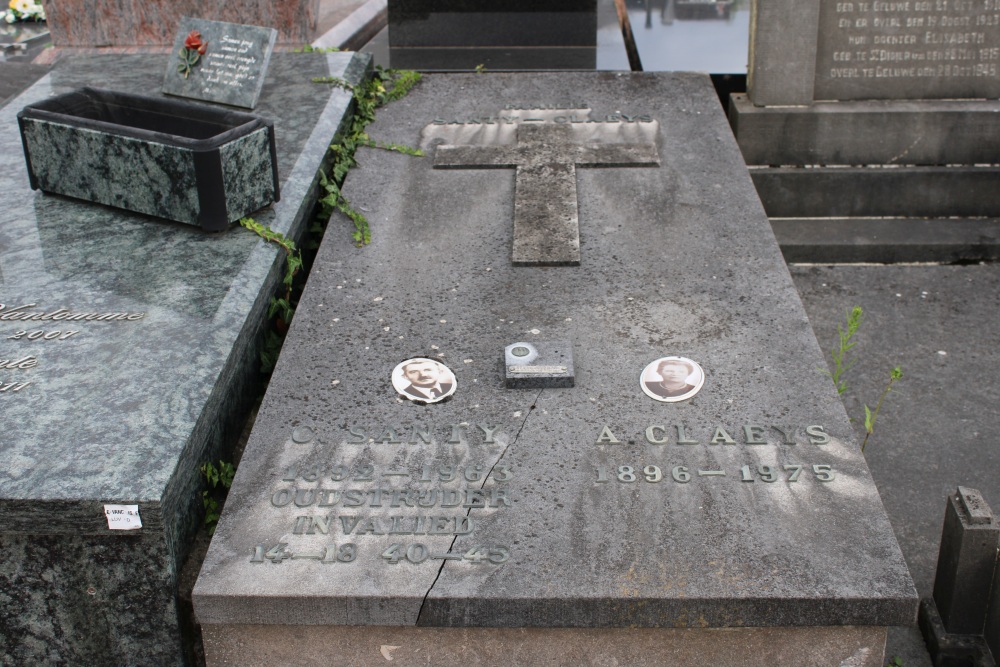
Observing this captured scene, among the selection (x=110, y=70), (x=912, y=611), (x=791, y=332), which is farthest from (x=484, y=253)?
(x=110, y=70)

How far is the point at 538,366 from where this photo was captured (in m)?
3.11

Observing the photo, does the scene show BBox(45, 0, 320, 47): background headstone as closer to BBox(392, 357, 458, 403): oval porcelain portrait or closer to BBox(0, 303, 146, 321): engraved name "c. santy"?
BBox(0, 303, 146, 321): engraved name "c. santy"

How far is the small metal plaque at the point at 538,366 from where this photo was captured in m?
3.08

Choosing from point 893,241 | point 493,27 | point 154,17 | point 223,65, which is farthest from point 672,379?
point 154,17

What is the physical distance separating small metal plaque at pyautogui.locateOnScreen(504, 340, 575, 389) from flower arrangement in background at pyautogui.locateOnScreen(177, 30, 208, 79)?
251 cm

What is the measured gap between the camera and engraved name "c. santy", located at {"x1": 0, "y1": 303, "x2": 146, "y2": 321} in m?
3.20

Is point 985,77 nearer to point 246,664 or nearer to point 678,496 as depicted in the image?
point 678,496

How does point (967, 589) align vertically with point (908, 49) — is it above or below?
below

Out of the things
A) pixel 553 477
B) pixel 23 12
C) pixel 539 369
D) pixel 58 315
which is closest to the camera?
pixel 553 477

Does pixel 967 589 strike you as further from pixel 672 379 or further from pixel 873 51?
pixel 873 51

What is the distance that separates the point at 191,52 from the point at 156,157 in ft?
4.65

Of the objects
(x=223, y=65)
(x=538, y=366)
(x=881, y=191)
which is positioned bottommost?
(x=881, y=191)

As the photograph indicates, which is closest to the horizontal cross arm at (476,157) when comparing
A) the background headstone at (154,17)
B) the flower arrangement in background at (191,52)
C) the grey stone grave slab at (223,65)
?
the grey stone grave slab at (223,65)

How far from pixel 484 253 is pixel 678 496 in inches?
56.9
